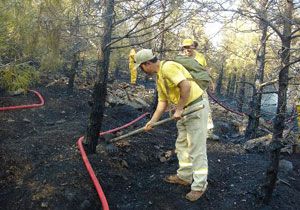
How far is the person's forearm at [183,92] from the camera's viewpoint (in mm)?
4180

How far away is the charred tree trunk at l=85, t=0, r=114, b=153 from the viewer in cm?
487

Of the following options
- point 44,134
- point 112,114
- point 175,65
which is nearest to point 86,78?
point 112,114

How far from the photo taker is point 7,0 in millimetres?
5707

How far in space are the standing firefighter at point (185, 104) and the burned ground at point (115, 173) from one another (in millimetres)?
430

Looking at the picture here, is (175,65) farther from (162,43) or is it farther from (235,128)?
(235,128)

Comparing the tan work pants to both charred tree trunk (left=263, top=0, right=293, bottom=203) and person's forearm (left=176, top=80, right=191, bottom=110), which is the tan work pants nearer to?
person's forearm (left=176, top=80, right=191, bottom=110)

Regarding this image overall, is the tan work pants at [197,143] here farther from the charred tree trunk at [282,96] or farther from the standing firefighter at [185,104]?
the charred tree trunk at [282,96]

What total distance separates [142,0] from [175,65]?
125 cm

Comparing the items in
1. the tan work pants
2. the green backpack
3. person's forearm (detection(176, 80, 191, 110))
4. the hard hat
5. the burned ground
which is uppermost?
the hard hat

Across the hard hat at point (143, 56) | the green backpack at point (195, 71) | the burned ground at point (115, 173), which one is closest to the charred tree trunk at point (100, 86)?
the burned ground at point (115, 173)

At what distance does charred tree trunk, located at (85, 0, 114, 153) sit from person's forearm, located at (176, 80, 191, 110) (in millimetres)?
1321

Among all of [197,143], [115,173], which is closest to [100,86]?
[115,173]

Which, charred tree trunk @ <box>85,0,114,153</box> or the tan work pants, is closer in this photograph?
the tan work pants

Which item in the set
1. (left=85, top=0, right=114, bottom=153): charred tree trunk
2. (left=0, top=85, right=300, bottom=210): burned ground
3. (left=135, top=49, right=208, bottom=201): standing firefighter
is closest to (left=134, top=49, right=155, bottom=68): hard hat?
(left=135, top=49, right=208, bottom=201): standing firefighter
